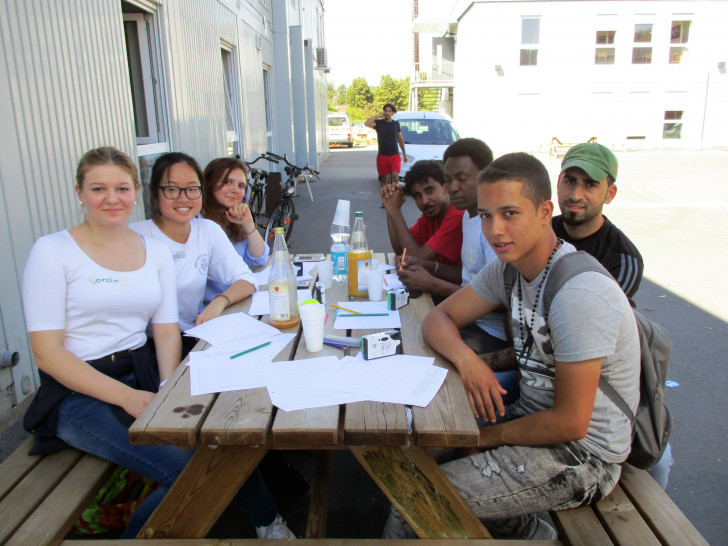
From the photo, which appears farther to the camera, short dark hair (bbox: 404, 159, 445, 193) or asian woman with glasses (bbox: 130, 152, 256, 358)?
short dark hair (bbox: 404, 159, 445, 193)

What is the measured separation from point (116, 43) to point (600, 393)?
15.1 feet

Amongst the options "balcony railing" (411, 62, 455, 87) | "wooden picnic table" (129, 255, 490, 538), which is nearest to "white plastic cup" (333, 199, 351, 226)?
"wooden picnic table" (129, 255, 490, 538)

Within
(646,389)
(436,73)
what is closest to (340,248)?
(646,389)

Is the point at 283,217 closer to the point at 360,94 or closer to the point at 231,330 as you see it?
the point at 231,330

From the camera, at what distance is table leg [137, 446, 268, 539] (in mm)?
1780

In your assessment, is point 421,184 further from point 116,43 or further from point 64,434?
point 116,43

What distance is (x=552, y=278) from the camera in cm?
183

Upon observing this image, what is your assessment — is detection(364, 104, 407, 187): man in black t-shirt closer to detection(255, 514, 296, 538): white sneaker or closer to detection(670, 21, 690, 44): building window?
detection(255, 514, 296, 538): white sneaker

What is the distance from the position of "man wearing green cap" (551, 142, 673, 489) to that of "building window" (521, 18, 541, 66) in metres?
24.4

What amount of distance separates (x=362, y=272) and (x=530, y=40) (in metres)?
25.2

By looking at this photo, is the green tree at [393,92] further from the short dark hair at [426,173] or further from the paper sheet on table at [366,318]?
the paper sheet on table at [366,318]

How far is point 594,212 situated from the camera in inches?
107

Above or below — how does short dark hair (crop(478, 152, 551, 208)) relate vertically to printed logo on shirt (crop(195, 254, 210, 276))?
above

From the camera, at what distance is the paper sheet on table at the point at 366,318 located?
246cm
